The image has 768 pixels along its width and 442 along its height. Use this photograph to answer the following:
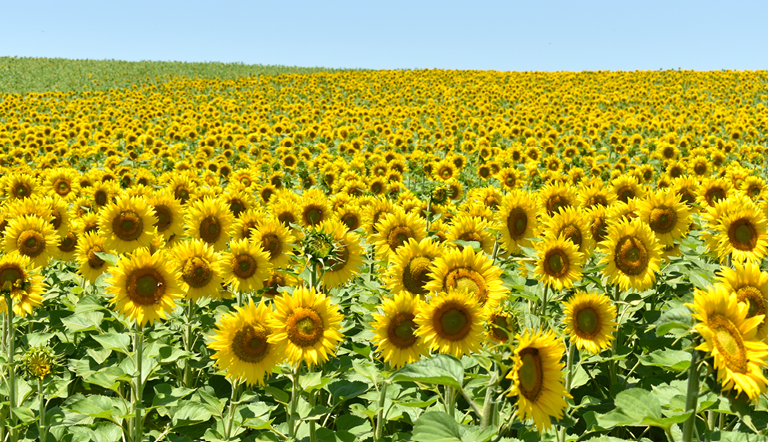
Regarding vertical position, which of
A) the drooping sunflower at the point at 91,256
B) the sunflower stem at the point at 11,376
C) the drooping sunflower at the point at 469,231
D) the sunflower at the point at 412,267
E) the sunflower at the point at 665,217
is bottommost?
the sunflower stem at the point at 11,376

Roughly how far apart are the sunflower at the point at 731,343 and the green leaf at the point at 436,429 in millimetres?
1036

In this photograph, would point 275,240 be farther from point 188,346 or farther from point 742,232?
point 742,232

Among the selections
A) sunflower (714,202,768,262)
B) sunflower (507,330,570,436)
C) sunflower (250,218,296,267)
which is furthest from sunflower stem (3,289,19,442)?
sunflower (714,202,768,262)

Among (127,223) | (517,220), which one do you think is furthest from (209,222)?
(517,220)

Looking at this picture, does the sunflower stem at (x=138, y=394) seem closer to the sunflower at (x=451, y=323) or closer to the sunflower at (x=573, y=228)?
the sunflower at (x=451, y=323)

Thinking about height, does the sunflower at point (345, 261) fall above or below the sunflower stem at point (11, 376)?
above

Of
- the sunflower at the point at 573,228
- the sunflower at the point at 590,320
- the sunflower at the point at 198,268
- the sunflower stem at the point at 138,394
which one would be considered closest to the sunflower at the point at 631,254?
the sunflower at the point at 573,228

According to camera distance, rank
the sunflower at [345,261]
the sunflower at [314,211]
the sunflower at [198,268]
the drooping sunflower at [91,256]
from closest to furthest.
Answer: the sunflower at [198,268]
the sunflower at [345,261]
the drooping sunflower at [91,256]
the sunflower at [314,211]

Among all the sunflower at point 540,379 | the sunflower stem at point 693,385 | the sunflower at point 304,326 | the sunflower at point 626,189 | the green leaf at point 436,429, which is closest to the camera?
the sunflower stem at point 693,385

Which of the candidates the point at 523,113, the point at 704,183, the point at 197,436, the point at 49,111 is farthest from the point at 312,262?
the point at 49,111

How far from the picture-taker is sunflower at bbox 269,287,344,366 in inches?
111

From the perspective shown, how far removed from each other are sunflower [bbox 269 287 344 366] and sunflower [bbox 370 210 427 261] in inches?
58.9

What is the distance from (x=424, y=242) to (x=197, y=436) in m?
2.31

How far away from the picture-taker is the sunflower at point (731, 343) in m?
1.76
